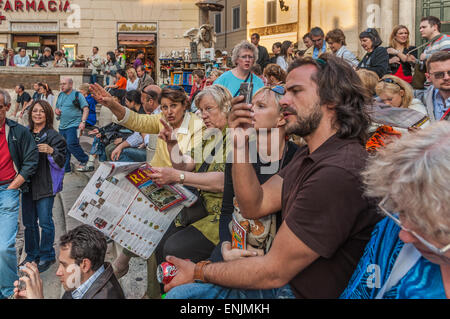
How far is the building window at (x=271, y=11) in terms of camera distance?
92.9 feet

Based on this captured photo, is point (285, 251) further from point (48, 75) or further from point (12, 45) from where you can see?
point (12, 45)

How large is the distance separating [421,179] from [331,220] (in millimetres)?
407

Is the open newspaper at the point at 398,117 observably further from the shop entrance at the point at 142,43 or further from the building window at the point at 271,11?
the building window at the point at 271,11

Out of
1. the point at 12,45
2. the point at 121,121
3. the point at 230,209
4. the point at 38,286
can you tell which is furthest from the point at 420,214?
the point at 12,45

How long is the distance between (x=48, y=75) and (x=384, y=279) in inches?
566

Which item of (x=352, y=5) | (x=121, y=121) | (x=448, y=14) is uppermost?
(x=352, y=5)

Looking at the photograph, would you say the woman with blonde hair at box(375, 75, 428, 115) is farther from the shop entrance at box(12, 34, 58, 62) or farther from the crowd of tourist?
the shop entrance at box(12, 34, 58, 62)

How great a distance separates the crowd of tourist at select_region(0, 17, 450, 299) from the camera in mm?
1495

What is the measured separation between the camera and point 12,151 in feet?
13.4

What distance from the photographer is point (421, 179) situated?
1.39 metres

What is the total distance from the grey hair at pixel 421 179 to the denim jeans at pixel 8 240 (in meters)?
3.45

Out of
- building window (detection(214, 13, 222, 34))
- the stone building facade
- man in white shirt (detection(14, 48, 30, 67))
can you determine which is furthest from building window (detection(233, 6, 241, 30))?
man in white shirt (detection(14, 48, 30, 67))

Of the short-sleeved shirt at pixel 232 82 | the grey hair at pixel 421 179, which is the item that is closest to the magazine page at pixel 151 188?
the grey hair at pixel 421 179

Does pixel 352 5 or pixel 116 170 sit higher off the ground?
pixel 352 5
